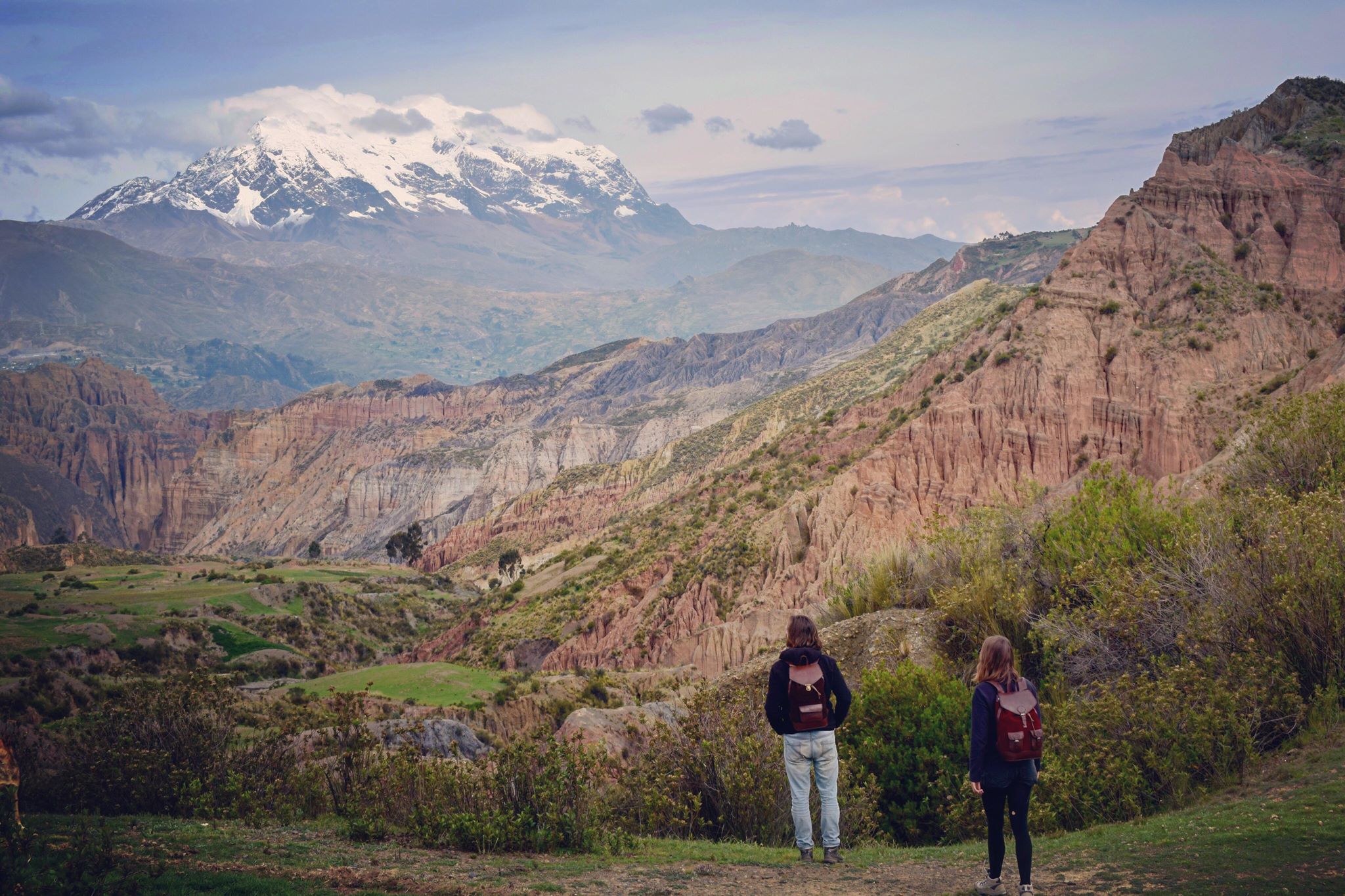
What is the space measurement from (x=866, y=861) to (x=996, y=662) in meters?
3.40

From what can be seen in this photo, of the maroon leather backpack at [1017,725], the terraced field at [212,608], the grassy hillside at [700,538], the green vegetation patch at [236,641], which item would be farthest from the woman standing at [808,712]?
the green vegetation patch at [236,641]

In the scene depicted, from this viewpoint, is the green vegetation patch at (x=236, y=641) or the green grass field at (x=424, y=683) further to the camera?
the green vegetation patch at (x=236, y=641)

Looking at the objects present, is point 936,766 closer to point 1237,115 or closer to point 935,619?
point 935,619

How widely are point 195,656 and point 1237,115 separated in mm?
65365

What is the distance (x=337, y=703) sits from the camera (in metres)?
16.7

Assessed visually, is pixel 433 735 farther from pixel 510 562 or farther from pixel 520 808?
pixel 510 562

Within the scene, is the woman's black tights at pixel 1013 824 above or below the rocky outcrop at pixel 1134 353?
below

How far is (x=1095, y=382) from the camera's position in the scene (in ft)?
128

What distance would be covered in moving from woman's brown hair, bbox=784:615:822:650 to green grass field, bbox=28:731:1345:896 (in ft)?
7.97

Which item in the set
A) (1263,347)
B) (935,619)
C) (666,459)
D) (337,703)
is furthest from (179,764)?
(666,459)

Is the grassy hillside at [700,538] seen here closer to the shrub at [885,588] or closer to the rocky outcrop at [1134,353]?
the rocky outcrop at [1134,353]

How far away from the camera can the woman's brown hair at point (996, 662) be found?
879 cm

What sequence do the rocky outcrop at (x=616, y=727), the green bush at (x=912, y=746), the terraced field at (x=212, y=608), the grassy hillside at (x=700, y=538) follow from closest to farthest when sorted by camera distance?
1. the green bush at (x=912, y=746)
2. the rocky outcrop at (x=616, y=727)
3. the terraced field at (x=212, y=608)
4. the grassy hillside at (x=700, y=538)

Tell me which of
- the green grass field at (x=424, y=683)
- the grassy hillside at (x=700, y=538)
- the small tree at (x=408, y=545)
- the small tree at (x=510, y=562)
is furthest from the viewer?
the small tree at (x=408, y=545)
